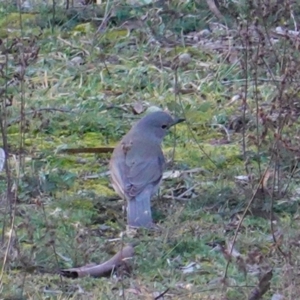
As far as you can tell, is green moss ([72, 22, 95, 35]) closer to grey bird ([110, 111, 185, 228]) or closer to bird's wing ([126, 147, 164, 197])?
grey bird ([110, 111, 185, 228])

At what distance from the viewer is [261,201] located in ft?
23.4

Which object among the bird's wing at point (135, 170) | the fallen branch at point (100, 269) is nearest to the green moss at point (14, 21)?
the bird's wing at point (135, 170)

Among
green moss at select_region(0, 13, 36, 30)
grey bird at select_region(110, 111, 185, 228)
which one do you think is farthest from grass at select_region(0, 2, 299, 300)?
grey bird at select_region(110, 111, 185, 228)

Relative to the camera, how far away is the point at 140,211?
7.03 metres

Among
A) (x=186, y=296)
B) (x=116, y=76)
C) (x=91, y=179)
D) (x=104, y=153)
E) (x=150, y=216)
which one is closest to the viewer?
(x=186, y=296)

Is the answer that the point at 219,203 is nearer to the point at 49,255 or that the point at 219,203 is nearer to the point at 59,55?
the point at 49,255

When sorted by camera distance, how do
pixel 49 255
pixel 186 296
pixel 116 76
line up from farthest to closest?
pixel 116 76 < pixel 49 255 < pixel 186 296

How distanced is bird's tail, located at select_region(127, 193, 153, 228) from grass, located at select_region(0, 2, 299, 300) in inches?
3.4

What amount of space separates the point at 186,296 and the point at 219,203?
1547 mm

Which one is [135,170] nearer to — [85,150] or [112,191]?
[112,191]

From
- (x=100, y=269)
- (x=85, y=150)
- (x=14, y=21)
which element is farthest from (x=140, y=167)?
(x=14, y=21)

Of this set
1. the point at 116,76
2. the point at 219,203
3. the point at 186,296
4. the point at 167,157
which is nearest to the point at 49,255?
the point at 186,296

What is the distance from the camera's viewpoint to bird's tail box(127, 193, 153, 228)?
6.91 meters

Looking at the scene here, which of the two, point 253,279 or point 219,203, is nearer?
point 253,279
